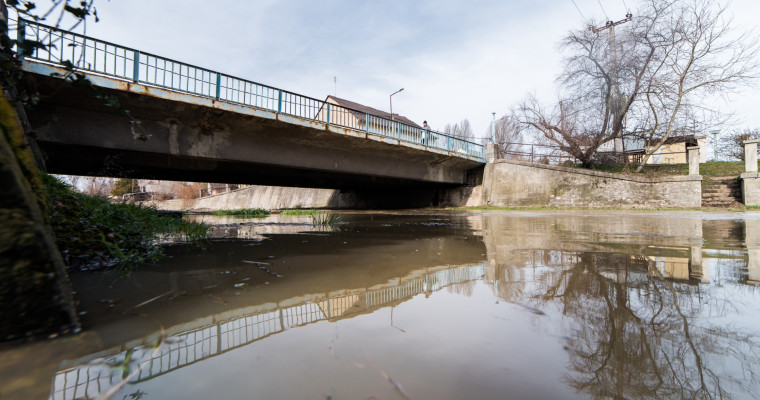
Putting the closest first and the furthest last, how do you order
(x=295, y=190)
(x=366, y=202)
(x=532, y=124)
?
(x=532, y=124), (x=366, y=202), (x=295, y=190)

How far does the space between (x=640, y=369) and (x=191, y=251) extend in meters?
3.74

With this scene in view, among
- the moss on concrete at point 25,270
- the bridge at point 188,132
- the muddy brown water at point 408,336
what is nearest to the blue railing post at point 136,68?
the bridge at point 188,132

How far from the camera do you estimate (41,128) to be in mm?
7129

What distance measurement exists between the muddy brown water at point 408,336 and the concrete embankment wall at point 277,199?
24.2 m

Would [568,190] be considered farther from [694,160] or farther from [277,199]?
[277,199]

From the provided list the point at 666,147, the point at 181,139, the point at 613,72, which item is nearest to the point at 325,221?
the point at 181,139

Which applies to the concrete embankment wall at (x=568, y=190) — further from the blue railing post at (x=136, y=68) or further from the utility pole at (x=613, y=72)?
the blue railing post at (x=136, y=68)

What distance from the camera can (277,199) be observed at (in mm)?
32781

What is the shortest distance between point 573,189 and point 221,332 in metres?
Answer: 19.2

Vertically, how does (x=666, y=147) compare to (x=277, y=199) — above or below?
above

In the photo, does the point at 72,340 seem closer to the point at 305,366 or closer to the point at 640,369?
the point at 305,366

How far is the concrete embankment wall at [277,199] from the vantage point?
91.5 ft

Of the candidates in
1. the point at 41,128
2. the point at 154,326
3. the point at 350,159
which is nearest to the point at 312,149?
the point at 350,159

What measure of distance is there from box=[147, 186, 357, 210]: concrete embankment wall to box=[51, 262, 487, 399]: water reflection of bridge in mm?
24354
